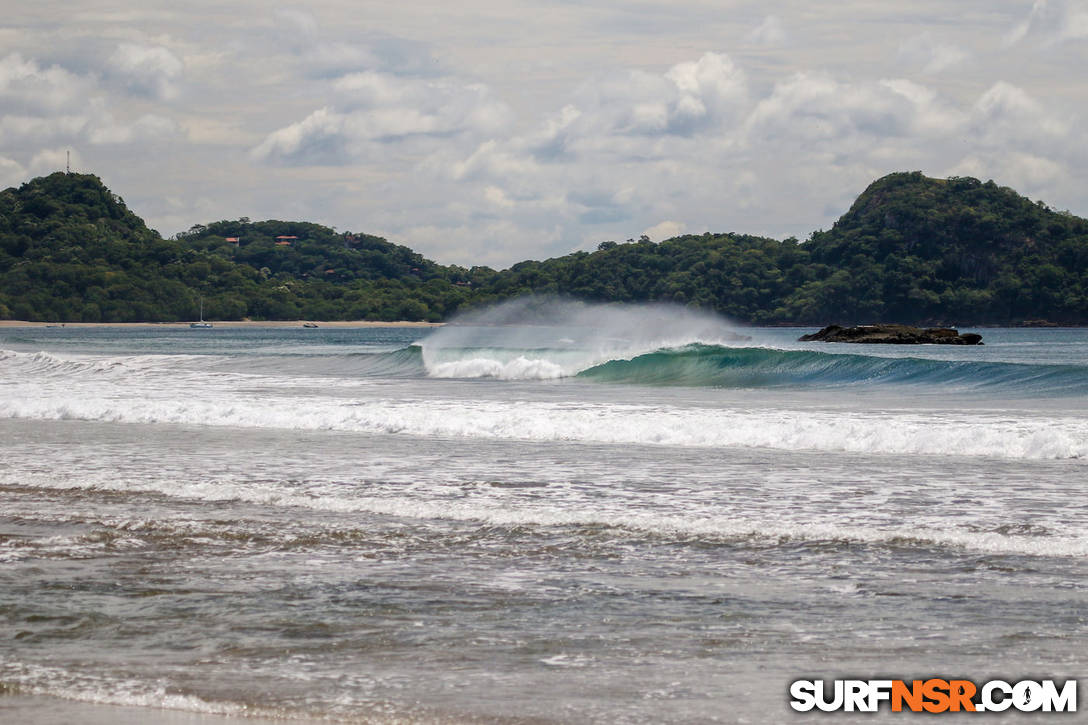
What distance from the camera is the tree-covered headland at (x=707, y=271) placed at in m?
148

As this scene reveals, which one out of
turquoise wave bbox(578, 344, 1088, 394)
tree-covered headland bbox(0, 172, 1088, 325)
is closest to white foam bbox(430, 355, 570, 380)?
turquoise wave bbox(578, 344, 1088, 394)

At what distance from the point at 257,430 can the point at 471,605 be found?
12.2 m

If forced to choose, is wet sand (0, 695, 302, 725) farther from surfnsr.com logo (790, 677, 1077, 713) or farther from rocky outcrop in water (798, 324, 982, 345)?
rocky outcrop in water (798, 324, 982, 345)

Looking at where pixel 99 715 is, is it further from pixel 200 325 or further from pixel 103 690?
pixel 200 325

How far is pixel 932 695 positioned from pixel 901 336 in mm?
76694

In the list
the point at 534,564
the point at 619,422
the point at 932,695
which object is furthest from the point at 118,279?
the point at 932,695

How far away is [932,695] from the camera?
5.01 meters

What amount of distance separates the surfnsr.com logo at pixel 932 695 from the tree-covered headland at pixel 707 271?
150163mm

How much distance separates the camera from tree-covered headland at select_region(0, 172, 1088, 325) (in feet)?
486

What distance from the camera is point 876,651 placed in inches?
221

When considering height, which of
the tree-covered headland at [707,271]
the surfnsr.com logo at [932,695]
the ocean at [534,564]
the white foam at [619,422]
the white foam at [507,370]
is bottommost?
the surfnsr.com logo at [932,695]

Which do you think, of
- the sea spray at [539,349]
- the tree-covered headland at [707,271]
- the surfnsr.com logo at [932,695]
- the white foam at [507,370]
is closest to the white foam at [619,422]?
the surfnsr.com logo at [932,695]

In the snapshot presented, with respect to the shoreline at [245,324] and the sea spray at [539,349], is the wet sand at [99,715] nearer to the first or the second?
the sea spray at [539,349]

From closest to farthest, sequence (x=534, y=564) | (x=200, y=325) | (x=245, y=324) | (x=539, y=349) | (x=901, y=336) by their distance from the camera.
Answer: (x=534, y=564)
(x=539, y=349)
(x=901, y=336)
(x=200, y=325)
(x=245, y=324)
